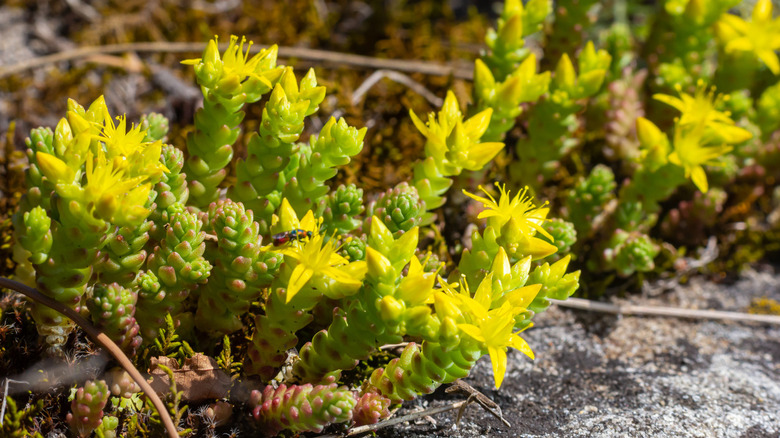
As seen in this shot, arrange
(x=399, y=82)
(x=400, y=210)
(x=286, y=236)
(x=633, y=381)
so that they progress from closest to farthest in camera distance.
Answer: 1. (x=286, y=236)
2. (x=400, y=210)
3. (x=633, y=381)
4. (x=399, y=82)

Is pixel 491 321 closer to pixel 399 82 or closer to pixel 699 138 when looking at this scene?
pixel 699 138

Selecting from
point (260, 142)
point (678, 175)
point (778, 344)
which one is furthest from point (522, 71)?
point (778, 344)

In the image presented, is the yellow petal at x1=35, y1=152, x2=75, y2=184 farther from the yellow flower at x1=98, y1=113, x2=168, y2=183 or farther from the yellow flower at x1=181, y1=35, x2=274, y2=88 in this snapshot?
the yellow flower at x1=181, y1=35, x2=274, y2=88

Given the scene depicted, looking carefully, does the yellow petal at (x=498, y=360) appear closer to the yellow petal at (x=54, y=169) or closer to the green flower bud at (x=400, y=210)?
the green flower bud at (x=400, y=210)

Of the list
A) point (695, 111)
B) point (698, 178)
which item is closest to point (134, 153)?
point (698, 178)

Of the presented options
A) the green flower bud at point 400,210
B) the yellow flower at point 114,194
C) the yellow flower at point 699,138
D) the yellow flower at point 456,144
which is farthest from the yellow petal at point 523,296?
the yellow flower at point 699,138

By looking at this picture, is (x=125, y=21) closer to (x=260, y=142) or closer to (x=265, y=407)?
(x=260, y=142)
